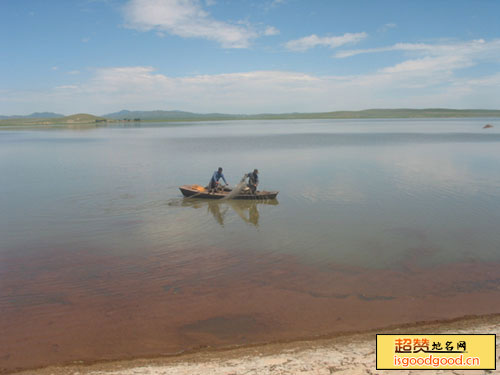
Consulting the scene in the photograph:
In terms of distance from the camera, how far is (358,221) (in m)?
14.2

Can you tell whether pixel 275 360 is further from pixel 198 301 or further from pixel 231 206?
pixel 231 206

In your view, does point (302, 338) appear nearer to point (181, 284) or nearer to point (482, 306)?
point (181, 284)

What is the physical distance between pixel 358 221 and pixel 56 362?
1084 cm

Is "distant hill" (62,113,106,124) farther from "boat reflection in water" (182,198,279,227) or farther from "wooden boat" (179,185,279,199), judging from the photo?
"boat reflection in water" (182,198,279,227)

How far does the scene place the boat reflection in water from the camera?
51.8ft

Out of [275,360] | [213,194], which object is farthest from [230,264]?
[213,194]

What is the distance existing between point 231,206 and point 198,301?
933cm

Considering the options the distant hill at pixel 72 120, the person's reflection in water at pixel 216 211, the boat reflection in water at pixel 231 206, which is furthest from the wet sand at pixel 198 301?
the distant hill at pixel 72 120

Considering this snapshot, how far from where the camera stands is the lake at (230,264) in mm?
7527

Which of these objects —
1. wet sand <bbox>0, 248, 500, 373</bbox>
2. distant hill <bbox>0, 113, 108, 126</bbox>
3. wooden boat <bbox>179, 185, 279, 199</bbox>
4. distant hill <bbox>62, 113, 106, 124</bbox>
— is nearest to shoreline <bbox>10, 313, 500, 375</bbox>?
wet sand <bbox>0, 248, 500, 373</bbox>

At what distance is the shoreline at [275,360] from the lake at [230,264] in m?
→ 0.28

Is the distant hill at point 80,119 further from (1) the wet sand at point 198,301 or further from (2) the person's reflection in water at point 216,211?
(1) the wet sand at point 198,301

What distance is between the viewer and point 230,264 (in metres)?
10.6

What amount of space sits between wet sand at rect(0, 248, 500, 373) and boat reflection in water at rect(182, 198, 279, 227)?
4650mm
